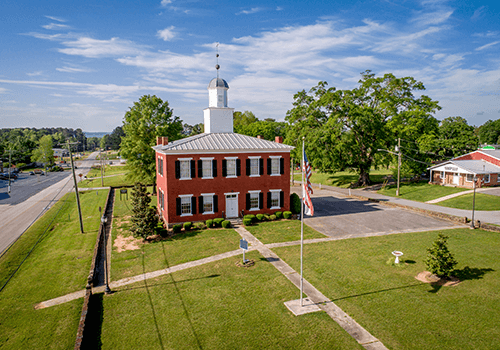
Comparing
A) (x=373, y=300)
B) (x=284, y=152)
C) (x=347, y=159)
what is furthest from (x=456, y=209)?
(x=373, y=300)

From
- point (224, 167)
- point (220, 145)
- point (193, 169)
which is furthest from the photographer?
point (220, 145)

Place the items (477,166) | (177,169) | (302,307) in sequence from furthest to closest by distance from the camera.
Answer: (477,166)
(177,169)
(302,307)

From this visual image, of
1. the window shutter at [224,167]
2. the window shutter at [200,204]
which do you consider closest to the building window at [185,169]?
the window shutter at [200,204]

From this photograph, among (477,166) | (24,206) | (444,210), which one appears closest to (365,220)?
(444,210)

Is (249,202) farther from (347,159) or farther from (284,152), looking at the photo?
(347,159)

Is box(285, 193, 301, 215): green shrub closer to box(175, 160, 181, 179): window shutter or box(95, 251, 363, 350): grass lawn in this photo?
box(175, 160, 181, 179): window shutter

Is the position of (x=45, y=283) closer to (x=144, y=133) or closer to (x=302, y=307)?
(x=302, y=307)

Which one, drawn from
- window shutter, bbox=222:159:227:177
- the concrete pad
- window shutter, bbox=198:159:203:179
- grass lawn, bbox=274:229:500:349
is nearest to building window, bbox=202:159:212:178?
window shutter, bbox=198:159:203:179
